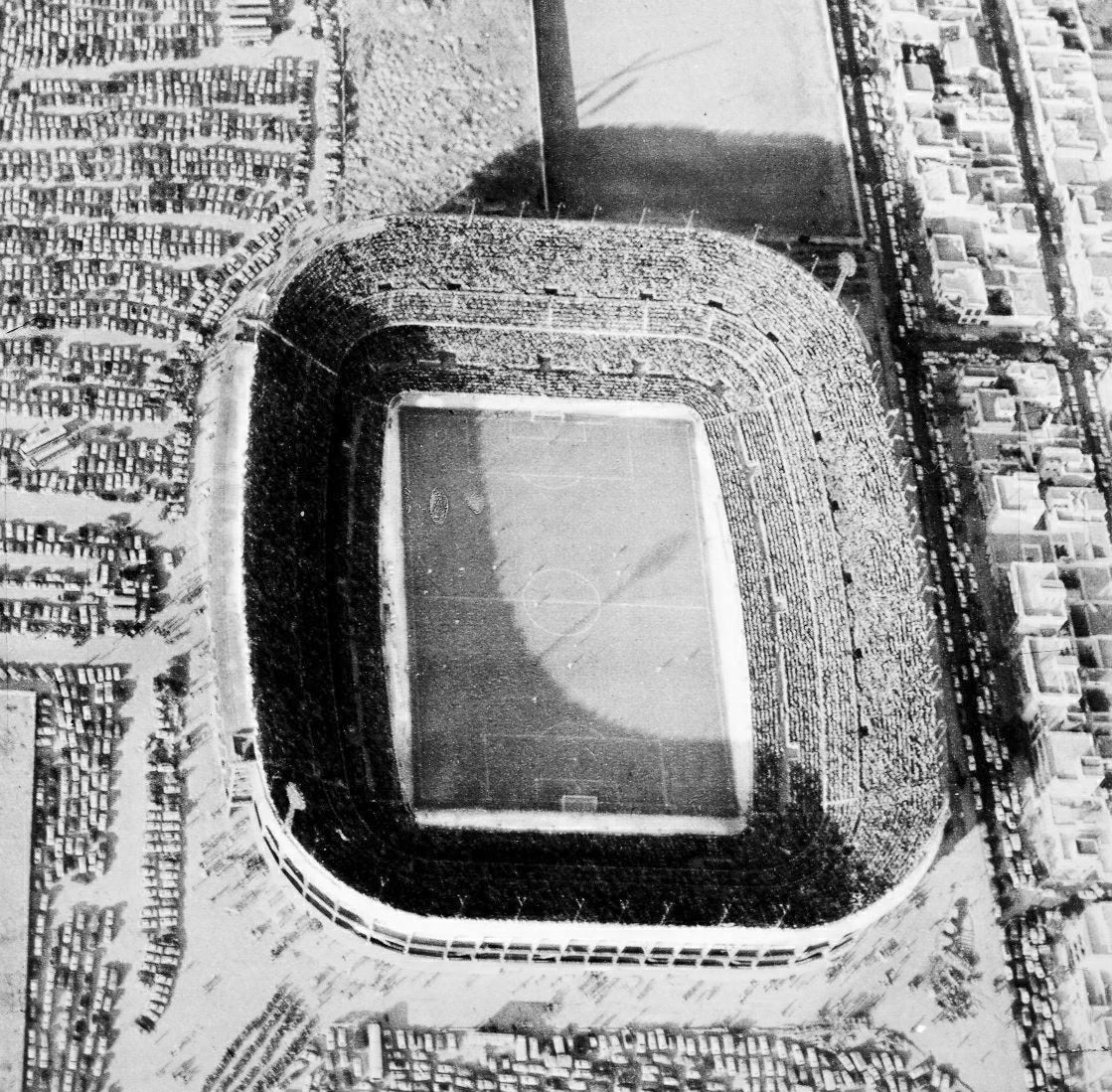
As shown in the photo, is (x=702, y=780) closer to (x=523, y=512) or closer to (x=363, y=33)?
(x=523, y=512)

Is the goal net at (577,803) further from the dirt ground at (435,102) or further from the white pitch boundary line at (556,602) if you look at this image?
the dirt ground at (435,102)

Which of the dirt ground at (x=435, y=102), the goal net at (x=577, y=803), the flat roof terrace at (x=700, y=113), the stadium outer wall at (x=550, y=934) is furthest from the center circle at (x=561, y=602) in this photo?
the dirt ground at (x=435, y=102)

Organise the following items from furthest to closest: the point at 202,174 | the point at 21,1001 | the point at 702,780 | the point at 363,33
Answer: the point at 363,33
the point at 202,174
the point at 702,780
the point at 21,1001

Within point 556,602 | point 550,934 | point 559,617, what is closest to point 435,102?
point 556,602

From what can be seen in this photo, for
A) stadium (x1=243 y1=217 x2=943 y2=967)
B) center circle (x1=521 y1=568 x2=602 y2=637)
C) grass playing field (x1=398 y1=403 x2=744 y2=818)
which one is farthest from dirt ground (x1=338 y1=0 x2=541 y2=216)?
center circle (x1=521 y1=568 x2=602 y2=637)

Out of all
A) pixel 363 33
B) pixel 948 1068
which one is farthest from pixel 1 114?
pixel 948 1068
